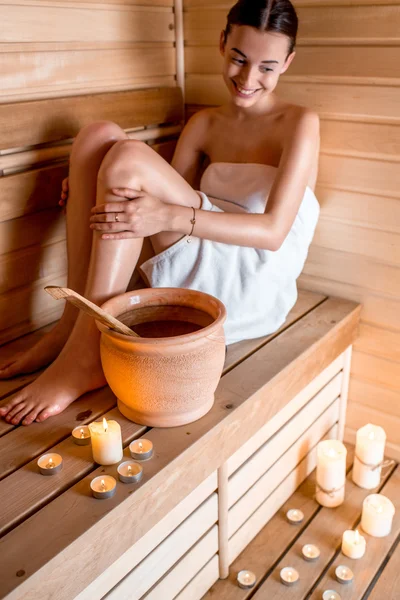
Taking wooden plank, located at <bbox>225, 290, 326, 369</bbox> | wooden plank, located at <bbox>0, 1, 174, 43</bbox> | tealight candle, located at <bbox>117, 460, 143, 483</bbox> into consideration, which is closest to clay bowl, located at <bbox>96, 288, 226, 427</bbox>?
tealight candle, located at <bbox>117, 460, 143, 483</bbox>

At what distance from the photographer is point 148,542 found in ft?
4.61

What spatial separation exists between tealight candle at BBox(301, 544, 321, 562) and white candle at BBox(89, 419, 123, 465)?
753 mm

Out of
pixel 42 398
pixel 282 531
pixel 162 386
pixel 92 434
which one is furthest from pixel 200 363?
pixel 282 531

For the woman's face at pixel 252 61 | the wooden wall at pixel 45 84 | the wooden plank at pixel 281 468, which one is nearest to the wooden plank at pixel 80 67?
the wooden wall at pixel 45 84

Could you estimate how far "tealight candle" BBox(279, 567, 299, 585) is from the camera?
1.67 m

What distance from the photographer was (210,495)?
62.0 inches

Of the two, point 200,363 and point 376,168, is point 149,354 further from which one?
point 376,168

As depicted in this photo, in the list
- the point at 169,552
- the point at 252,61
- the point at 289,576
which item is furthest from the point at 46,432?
the point at 252,61

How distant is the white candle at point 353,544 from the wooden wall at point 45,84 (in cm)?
114

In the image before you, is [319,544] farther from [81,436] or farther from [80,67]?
[80,67]

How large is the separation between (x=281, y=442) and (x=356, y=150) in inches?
37.2

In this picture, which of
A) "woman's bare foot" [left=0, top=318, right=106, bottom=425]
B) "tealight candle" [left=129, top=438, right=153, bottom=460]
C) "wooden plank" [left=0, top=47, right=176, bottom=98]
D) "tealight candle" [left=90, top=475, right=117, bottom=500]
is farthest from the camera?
"wooden plank" [left=0, top=47, right=176, bottom=98]

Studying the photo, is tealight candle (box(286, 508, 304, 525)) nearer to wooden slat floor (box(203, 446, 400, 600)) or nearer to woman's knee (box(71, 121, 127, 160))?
wooden slat floor (box(203, 446, 400, 600))

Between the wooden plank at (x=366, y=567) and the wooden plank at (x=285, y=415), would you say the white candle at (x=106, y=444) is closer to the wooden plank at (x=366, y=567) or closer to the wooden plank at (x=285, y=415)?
the wooden plank at (x=285, y=415)
